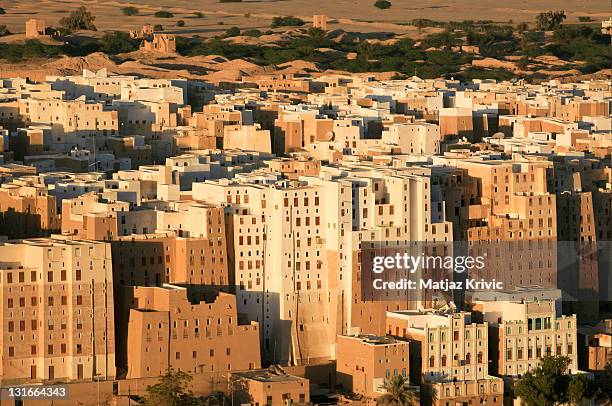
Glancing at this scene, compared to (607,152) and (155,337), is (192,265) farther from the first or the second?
(607,152)

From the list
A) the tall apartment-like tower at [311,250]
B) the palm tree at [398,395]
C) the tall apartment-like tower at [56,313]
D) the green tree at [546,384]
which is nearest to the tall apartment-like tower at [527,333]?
the green tree at [546,384]

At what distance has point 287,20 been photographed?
138000mm

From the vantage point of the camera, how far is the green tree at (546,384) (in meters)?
52.8

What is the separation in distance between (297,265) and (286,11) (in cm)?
9642

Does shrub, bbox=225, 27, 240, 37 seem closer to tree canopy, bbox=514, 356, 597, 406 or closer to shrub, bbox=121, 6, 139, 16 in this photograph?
shrub, bbox=121, 6, 139, 16

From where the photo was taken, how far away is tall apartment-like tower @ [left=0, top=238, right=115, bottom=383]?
170 ft

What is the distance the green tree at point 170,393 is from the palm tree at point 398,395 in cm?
352

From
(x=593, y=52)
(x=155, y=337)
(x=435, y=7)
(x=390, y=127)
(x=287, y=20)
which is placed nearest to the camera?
(x=155, y=337)

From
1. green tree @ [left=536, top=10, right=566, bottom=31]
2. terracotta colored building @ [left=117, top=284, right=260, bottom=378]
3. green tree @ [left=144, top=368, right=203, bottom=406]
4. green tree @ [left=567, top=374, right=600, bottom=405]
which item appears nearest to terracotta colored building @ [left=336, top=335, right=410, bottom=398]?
terracotta colored building @ [left=117, top=284, right=260, bottom=378]

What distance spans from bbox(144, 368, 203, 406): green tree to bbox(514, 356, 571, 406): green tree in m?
6.45

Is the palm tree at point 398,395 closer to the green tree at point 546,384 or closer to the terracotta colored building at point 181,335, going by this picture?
the green tree at point 546,384

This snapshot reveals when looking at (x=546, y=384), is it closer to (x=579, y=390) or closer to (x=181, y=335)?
(x=579, y=390)

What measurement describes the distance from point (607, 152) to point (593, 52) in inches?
1945

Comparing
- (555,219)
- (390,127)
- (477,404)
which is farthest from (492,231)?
(390,127)
